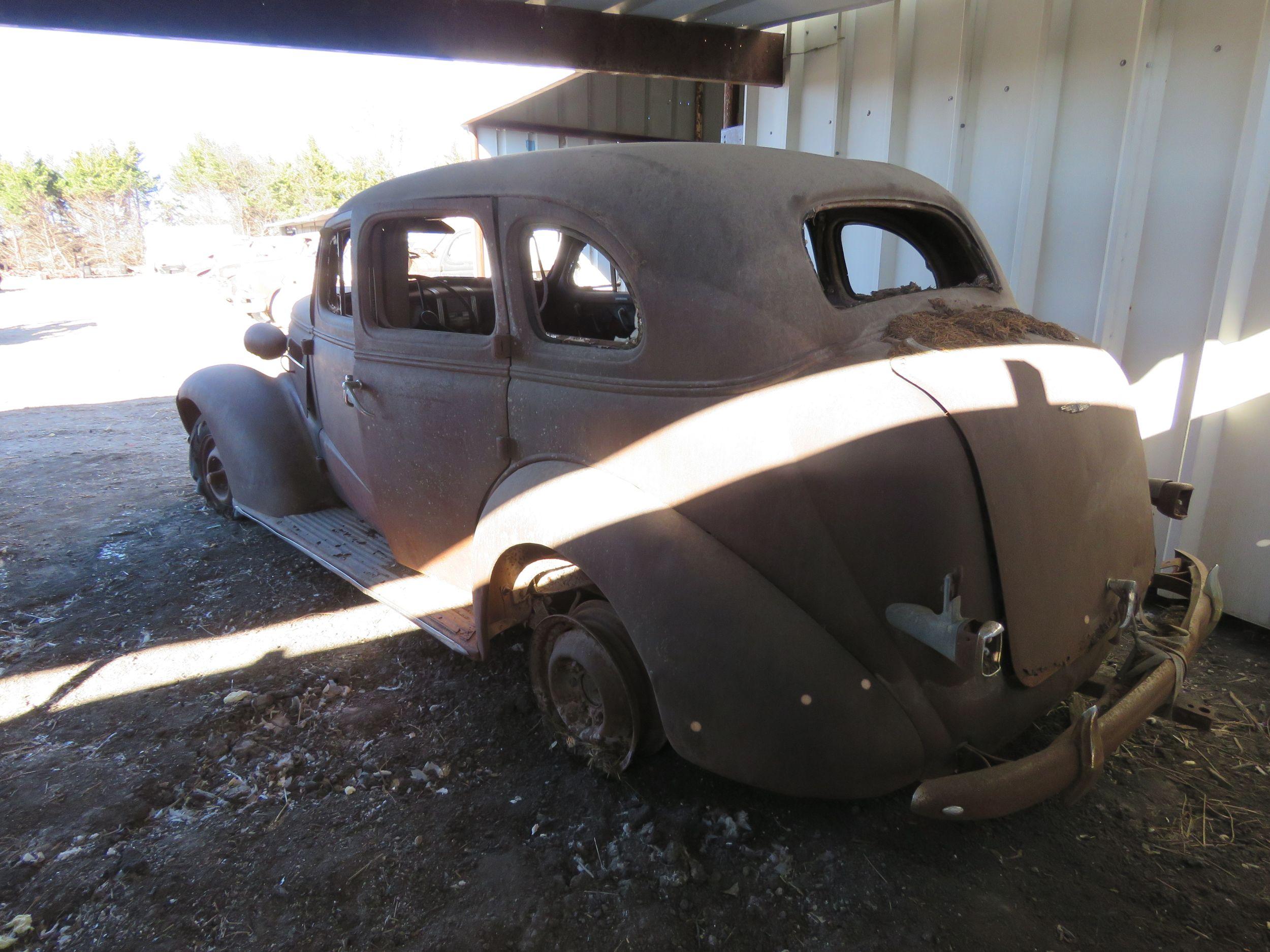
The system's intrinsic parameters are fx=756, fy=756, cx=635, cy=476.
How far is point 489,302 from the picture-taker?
154 inches

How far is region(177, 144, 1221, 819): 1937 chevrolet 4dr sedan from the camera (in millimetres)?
Answer: 1943

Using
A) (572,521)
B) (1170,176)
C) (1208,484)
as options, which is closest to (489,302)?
(572,521)

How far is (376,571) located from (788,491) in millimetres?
2279

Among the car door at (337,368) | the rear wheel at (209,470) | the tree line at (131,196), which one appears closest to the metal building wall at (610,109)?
the rear wheel at (209,470)

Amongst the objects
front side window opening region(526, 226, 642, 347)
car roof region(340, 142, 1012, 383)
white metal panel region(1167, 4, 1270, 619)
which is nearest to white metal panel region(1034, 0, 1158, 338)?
white metal panel region(1167, 4, 1270, 619)

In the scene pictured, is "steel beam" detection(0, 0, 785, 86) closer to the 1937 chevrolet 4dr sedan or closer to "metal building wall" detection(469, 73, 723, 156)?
the 1937 chevrolet 4dr sedan

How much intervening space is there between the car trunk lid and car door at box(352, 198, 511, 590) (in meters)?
1.44

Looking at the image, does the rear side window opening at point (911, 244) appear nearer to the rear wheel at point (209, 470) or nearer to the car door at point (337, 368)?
the car door at point (337, 368)

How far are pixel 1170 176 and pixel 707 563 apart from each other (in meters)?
3.34

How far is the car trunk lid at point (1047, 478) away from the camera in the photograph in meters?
1.99

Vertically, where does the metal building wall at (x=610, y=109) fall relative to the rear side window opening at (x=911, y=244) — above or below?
above

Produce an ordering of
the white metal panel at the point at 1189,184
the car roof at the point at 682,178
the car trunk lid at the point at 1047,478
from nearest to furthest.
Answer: the car trunk lid at the point at 1047,478, the car roof at the point at 682,178, the white metal panel at the point at 1189,184

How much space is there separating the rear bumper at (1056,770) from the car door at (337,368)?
274 cm

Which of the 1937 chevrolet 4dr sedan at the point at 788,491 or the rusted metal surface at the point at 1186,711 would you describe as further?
the rusted metal surface at the point at 1186,711
